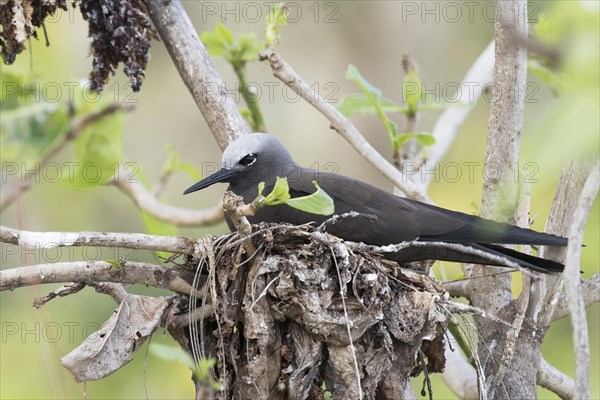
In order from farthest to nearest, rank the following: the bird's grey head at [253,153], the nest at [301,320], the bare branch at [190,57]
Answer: the bird's grey head at [253,153]
the bare branch at [190,57]
the nest at [301,320]

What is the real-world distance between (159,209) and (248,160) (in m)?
0.65

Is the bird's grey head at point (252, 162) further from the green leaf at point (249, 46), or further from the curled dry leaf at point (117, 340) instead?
the curled dry leaf at point (117, 340)

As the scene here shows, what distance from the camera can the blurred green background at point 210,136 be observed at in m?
6.92

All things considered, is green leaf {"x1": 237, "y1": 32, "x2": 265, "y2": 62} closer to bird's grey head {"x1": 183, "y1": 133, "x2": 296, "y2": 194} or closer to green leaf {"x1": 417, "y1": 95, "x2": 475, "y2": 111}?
bird's grey head {"x1": 183, "y1": 133, "x2": 296, "y2": 194}

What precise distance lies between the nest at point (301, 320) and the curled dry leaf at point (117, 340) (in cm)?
18

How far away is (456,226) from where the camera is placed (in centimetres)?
419

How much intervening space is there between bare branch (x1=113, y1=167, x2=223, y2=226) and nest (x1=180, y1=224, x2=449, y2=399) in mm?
1589

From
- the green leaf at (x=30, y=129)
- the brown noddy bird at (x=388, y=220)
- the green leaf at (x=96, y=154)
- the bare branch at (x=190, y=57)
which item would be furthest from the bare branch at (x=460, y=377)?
the green leaf at (x=30, y=129)

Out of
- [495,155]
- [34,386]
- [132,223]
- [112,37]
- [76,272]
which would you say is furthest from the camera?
[132,223]

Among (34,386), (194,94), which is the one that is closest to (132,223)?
(34,386)

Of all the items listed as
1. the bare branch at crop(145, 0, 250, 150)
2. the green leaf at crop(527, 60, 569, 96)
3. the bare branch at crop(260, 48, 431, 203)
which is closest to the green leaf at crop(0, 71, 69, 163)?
the bare branch at crop(145, 0, 250, 150)

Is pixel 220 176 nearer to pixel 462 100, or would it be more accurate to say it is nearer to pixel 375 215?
pixel 375 215

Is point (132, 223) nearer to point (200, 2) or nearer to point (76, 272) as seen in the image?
point (200, 2)

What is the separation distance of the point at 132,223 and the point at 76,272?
528 cm
